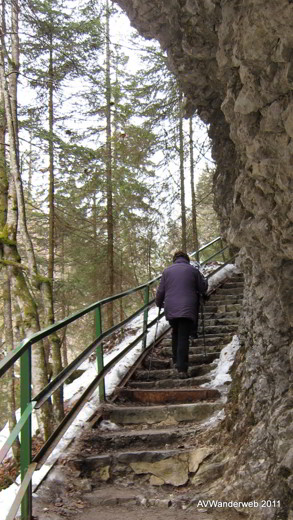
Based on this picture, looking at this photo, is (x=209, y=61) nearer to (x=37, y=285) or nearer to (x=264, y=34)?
(x=264, y=34)

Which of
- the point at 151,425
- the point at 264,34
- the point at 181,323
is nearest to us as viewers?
the point at 264,34

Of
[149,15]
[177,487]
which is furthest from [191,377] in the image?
[149,15]

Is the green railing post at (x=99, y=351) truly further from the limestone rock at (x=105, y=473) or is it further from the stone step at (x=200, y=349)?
the stone step at (x=200, y=349)

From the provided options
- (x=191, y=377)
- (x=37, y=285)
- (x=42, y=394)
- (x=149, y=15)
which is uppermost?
(x=149, y=15)

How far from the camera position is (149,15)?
5.47 m

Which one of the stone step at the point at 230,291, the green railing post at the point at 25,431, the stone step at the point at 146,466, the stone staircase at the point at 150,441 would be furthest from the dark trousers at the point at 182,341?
the stone step at the point at 230,291

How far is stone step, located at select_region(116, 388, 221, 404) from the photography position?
5695 mm

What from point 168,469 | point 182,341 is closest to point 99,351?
point 182,341

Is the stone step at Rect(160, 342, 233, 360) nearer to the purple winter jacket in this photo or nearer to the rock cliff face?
the purple winter jacket

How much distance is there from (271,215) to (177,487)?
2699mm

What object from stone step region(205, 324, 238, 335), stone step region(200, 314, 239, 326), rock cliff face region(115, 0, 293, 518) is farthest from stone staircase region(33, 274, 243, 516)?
stone step region(200, 314, 239, 326)

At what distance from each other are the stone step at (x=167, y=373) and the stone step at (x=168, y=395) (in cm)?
69

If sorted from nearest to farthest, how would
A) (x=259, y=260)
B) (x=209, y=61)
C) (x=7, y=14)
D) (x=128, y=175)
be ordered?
(x=259, y=260) → (x=209, y=61) → (x=7, y=14) → (x=128, y=175)

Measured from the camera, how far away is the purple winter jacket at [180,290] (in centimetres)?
646
